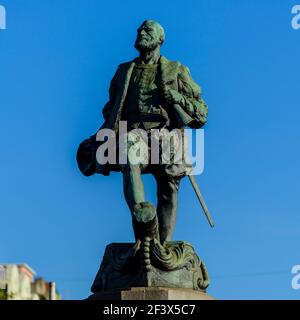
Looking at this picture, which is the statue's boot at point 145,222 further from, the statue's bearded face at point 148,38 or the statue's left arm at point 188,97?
the statue's bearded face at point 148,38

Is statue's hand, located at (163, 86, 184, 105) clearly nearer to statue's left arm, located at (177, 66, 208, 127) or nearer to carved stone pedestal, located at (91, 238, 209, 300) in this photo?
statue's left arm, located at (177, 66, 208, 127)

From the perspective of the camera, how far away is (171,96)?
79.9 ft

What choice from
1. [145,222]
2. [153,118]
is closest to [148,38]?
[153,118]

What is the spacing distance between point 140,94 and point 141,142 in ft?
2.97

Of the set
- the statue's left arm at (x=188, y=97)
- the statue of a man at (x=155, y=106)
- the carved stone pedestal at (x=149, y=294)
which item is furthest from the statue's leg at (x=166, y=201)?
the carved stone pedestal at (x=149, y=294)

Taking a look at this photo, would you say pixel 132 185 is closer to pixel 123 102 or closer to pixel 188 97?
pixel 123 102

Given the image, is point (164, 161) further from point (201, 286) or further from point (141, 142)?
point (201, 286)

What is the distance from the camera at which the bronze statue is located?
77.4 ft

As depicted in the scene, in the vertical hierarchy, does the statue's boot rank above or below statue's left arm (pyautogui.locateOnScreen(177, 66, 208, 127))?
below

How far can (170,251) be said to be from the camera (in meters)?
23.5

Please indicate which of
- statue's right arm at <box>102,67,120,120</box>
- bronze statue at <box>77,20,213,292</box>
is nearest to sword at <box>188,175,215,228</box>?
bronze statue at <box>77,20,213,292</box>

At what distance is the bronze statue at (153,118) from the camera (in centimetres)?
2359
